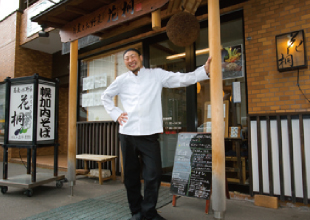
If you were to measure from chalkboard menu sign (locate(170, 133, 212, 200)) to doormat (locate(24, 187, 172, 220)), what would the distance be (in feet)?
1.64

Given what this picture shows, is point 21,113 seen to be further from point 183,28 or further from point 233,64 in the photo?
point 233,64

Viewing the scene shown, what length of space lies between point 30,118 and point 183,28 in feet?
10.5

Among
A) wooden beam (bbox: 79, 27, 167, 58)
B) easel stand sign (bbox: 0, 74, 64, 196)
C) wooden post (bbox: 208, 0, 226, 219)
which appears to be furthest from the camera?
wooden beam (bbox: 79, 27, 167, 58)

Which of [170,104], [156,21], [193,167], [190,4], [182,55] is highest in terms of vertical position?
[190,4]

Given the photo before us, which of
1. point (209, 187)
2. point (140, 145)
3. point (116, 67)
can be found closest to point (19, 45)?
point (116, 67)

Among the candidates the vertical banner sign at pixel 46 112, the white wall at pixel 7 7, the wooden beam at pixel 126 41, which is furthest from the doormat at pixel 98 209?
the white wall at pixel 7 7

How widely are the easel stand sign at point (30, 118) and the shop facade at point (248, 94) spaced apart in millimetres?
1086

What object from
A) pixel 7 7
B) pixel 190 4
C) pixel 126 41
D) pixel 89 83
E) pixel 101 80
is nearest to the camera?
pixel 190 4

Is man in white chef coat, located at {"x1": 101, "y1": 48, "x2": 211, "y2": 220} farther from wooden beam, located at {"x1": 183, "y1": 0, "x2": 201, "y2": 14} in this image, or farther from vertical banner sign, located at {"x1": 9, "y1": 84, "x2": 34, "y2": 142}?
vertical banner sign, located at {"x1": 9, "y1": 84, "x2": 34, "y2": 142}

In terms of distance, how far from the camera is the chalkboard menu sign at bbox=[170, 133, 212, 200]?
3.17 m

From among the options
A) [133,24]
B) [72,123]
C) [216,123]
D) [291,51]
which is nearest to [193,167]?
[216,123]

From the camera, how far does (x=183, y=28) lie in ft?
9.64

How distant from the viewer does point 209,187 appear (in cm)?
Result: 309

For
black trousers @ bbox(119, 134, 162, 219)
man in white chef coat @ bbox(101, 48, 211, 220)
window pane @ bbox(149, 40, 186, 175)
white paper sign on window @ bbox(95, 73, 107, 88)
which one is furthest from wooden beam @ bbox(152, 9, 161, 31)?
white paper sign on window @ bbox(95, 73, 107, 88)
